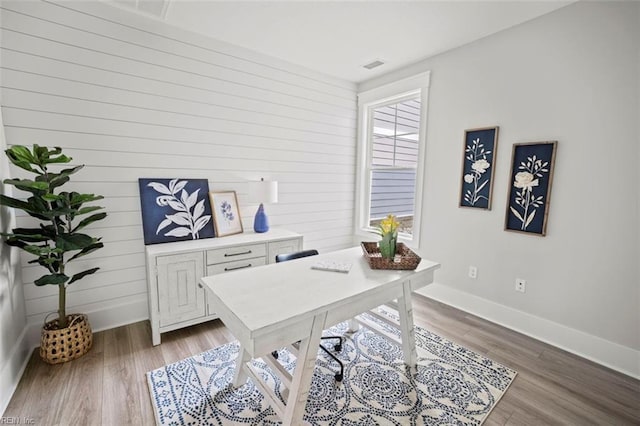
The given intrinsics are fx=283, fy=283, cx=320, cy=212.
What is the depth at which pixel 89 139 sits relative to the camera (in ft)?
7.59

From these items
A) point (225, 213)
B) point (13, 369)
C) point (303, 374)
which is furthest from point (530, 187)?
point (13, 369)

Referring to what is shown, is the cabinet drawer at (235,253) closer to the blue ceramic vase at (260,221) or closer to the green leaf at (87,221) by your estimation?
the blue ceramic vase at (260,221)

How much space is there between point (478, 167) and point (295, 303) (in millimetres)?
2406

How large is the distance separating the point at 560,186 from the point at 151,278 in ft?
11.2

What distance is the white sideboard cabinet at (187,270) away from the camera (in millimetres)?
2273

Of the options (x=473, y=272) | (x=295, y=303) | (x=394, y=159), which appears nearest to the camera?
(x=295, y=303)

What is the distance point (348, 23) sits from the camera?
249 cm

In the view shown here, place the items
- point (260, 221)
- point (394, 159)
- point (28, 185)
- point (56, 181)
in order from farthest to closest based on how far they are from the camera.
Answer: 1. point (394, 159)
2. point (260, 221)
3. point (56, 181)
4. point (28, 185)

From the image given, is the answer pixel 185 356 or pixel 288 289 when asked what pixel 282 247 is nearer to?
pixel 185 356

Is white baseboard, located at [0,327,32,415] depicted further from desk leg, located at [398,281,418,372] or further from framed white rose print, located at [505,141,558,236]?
framed white rose print, located at [505,141,558,236]

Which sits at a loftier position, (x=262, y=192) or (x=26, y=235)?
(x=262, y=192)

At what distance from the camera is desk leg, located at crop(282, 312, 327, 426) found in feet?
4.53

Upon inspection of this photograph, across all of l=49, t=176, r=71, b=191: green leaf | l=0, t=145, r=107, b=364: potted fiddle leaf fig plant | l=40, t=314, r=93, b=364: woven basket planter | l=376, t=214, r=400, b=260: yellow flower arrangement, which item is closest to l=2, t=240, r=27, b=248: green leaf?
l=0, t=145, r=107, b=364: potted fiddle leaf fig plant

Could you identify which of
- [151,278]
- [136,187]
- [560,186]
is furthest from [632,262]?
[136,187]
